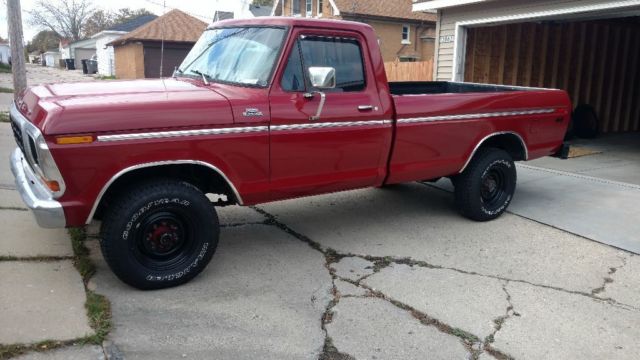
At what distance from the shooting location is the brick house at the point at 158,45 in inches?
1240

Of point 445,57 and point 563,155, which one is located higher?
point 445,57

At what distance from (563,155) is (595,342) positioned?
3626 mm

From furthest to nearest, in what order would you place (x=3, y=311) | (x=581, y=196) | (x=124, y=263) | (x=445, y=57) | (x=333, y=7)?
(x=333, y=7) < (x=445, y=57) < (x=581, y=196) < (x=124, y=263) < (x=3, y=311)

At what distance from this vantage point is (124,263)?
12.9 feet

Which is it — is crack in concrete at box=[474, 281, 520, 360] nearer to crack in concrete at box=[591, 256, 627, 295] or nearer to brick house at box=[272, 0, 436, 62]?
crack in concrete at box=[591, 256, 627, 295]

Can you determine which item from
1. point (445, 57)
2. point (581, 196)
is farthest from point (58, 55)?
point (581, 196)

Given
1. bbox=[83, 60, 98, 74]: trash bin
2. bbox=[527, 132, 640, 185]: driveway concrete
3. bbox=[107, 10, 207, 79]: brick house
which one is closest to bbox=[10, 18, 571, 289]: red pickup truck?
bbox=[527, 132, 640, 185]: driveway concrete

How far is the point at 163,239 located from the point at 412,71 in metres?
12.1

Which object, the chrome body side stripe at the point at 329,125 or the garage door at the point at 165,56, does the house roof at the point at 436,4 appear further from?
the garage door at the point at 165,56

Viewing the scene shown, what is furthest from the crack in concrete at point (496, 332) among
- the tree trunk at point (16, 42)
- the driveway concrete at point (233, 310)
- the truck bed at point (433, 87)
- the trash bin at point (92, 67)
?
the trash bin at point (92, 67)

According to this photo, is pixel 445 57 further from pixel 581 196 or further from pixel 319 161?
pixel 319 161

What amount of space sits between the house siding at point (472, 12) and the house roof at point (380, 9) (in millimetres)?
16214

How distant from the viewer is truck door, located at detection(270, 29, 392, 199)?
14.7 ft

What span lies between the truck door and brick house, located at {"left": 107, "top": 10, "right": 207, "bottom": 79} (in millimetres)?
27268
